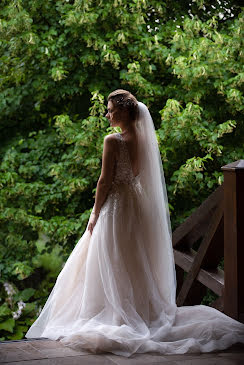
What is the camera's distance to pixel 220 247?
3248mm

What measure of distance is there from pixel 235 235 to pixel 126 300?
0.67 meters

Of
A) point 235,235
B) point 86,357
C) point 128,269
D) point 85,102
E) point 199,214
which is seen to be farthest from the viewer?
point 85,102

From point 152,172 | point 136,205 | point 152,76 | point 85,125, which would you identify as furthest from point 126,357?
point 152,76

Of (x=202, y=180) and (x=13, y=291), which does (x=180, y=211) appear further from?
(x=13, y=291)

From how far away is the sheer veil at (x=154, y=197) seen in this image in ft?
10.7

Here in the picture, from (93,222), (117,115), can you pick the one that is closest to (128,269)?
(93,222)

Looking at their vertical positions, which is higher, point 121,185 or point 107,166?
point 107,166

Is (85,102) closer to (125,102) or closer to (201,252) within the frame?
(125,102)

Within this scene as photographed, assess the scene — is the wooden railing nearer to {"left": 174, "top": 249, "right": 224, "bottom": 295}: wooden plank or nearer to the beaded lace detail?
{"left": 174, "top": 249, "right": 224, "bottom": 295}: wooden plank

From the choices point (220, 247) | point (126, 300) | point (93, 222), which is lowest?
point (126, 300)

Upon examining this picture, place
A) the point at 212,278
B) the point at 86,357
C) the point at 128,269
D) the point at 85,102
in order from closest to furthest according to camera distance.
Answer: the point at 86,357 → the point at 128,269 → the point at 212,278 → the point at 85,102

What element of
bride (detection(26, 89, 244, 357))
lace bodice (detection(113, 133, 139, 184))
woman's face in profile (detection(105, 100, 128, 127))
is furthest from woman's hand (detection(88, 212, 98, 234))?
woman's face in profile (detection(105, 100, 128, 127))

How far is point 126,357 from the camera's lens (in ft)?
8.40

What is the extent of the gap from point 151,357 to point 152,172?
3.71ft
